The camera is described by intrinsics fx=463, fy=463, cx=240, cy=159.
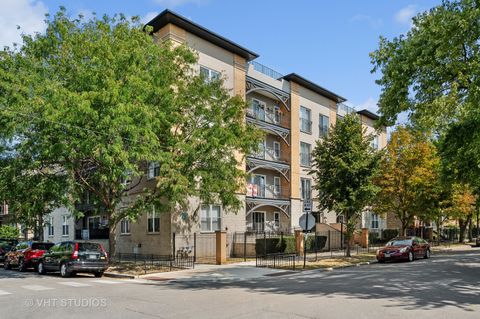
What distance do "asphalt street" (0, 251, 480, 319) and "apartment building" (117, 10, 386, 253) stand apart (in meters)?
11.2

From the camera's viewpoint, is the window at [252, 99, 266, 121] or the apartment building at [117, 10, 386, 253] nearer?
the apartment building at [117, 10, 386, 253]

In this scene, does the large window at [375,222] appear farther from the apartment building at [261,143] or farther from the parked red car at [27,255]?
the parked red car at [27,255]

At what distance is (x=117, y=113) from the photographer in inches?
717

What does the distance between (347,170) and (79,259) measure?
1541cm

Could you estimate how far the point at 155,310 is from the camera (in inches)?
421

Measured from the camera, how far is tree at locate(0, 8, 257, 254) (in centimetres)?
1838

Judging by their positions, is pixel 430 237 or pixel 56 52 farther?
pixel 430 237

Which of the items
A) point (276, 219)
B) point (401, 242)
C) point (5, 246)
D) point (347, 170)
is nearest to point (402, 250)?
point (401, 242)

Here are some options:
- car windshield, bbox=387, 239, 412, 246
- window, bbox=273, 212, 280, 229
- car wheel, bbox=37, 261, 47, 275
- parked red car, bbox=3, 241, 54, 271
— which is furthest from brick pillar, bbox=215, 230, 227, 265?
→ window, bbox=273, 212, 280, 229

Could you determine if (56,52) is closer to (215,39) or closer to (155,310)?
(215,39)

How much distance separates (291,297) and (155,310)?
3.80 m

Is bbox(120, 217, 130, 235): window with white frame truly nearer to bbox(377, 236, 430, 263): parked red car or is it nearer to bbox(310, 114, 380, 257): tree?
bbox(310, 114, 380, 257): tree

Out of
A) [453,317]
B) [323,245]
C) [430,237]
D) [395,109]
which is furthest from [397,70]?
[430,237]

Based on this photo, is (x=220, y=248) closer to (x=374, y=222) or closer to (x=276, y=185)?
(x=276, y=185)
